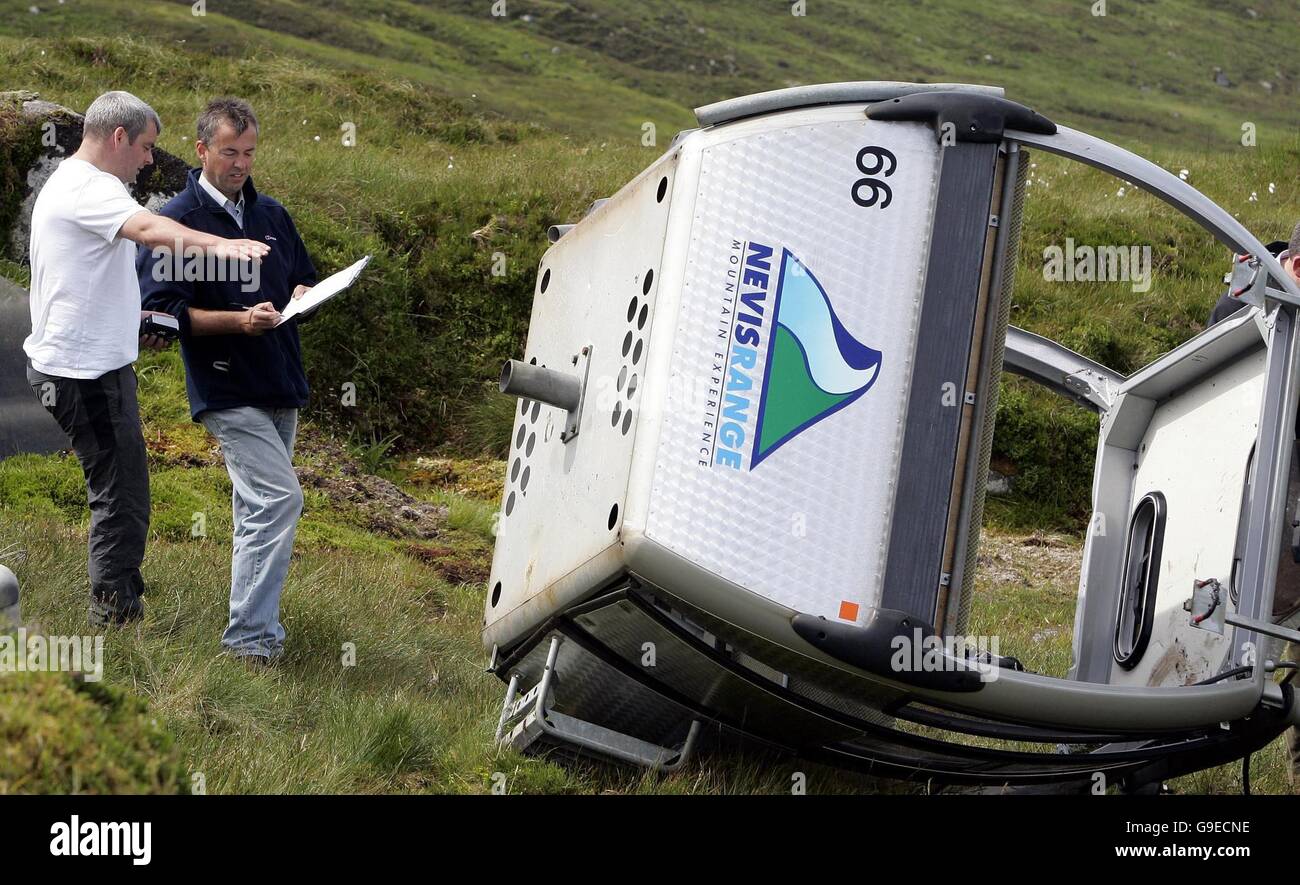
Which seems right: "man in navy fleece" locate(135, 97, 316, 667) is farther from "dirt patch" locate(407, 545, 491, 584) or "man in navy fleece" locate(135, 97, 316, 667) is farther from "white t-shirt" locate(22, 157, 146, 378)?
"dirt patch" locate(407, 545, 491, 584)

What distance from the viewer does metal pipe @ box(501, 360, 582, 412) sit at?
14.9ft

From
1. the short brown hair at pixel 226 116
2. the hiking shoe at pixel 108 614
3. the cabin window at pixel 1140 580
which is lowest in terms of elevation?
the hiking shoe at pixel 108 614

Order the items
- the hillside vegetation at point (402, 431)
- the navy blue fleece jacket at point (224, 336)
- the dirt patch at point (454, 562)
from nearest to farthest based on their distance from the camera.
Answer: the hillside vegetation at point (402, 431)
the navy blue fleece jacket at point (224, 336)
the dirt patch at point (454, 562)

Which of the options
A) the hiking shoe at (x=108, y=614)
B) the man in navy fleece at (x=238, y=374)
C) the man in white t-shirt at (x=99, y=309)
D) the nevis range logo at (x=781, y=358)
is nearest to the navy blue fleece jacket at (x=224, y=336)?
the man in navy fleece at (x=238, y=374)

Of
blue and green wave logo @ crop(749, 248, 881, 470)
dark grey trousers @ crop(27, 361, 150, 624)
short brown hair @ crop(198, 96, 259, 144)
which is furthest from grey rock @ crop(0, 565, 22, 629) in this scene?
blue and green wave logo @ crop(749, 248, 881, 470)

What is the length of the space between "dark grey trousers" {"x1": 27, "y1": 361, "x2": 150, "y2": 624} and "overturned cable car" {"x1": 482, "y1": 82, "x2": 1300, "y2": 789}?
154cm

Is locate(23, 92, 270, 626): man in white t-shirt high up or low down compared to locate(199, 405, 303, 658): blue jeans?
up

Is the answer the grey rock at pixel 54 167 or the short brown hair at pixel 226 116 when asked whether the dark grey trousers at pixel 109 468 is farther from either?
the grey rock at pixel 54 167

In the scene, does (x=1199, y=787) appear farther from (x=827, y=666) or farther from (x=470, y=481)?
(x=470, y=481)

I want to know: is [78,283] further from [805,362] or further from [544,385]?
[805,362]

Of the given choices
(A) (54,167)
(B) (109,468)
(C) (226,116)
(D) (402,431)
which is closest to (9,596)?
(B) (109,468)

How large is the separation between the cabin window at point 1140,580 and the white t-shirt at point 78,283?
4.06m

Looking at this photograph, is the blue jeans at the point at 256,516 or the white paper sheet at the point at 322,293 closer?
the white paper sheet at the point at 322,293

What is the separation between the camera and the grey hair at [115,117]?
519cm
